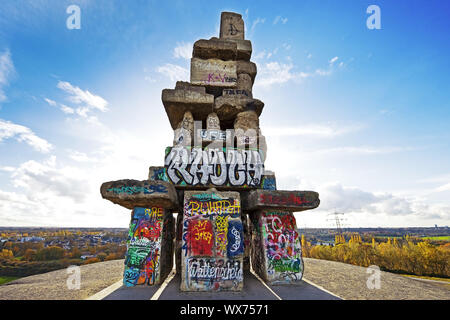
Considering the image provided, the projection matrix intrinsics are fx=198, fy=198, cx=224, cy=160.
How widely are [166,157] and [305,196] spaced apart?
5.90 meters

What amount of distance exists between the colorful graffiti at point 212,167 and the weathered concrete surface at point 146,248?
164 centimetres

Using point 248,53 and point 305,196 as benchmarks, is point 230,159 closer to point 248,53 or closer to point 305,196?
point 305,196

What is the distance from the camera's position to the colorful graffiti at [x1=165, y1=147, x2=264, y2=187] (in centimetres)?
832

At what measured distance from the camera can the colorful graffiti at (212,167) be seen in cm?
832

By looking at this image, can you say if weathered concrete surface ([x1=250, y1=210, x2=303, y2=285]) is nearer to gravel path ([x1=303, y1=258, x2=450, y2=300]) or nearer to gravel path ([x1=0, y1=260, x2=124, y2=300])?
gravel path ([x1=303, y1=258, x2=450, y2=300])

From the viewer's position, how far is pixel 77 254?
203 ft

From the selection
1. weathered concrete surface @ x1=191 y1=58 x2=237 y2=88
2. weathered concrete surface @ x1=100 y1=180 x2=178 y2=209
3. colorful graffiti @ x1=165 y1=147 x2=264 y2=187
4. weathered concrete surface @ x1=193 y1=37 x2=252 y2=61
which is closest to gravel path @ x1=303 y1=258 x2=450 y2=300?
colorful graffiti @ x1=165 y1=147 x2=264 y2=187

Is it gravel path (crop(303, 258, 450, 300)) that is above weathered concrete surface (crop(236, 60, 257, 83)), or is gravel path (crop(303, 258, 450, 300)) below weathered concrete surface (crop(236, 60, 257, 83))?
below

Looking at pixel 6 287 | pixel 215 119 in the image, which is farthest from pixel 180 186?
pixel 6 287

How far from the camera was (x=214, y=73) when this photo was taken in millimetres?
11016

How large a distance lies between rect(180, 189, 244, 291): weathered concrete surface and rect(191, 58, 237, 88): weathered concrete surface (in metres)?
6.25
